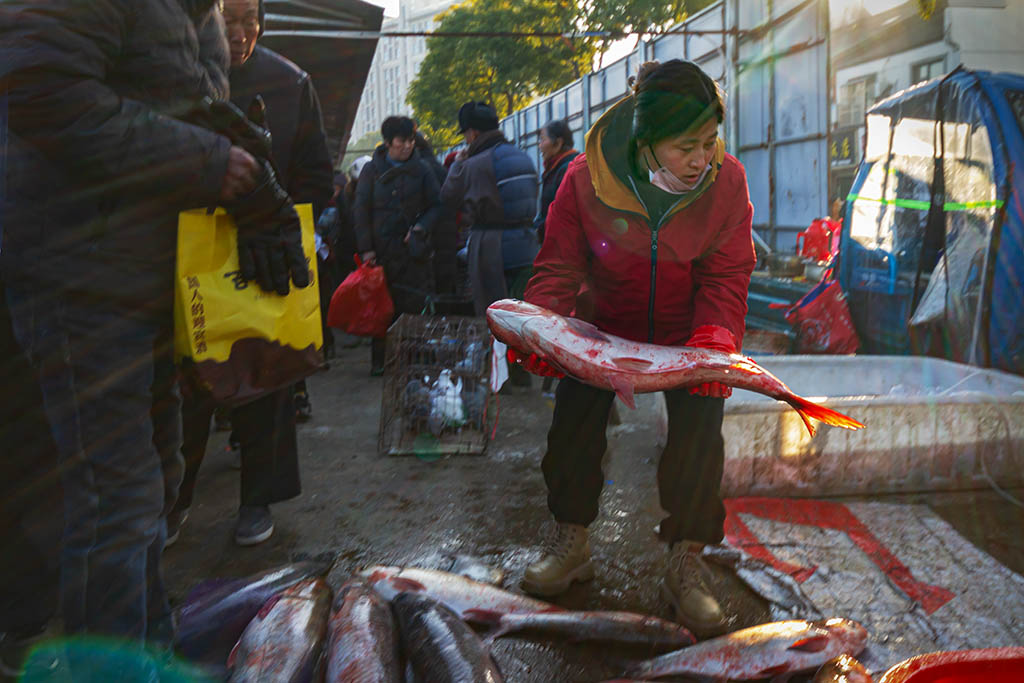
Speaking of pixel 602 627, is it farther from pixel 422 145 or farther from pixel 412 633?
pixel 422 145

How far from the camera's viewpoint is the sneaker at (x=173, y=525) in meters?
3.25

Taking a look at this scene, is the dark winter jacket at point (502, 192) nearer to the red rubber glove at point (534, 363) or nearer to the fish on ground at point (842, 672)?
the red rubber glove at point (534, 363)

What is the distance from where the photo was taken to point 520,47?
113ft

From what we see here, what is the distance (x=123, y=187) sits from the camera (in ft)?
6.40

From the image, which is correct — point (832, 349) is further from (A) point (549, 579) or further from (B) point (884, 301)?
(A) point (549, 579)

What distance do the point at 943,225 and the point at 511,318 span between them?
4.18 meters

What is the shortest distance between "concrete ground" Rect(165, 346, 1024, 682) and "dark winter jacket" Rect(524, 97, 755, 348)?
1047mm

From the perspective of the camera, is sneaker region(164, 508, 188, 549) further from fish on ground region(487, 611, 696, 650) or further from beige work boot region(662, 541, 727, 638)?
beige work boot region(662, 541, 727, 638)

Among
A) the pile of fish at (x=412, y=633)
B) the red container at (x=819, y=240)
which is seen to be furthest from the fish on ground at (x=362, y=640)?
the red container at (x=819, y=240)

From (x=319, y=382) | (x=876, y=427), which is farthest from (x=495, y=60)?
(x=876, y=427)

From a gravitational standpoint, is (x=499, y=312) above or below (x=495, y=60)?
below

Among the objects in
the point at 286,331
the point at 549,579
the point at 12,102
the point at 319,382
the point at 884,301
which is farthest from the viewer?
the point at 319,382

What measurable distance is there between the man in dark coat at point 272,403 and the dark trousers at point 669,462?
1.25 metres

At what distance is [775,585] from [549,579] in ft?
2.95
